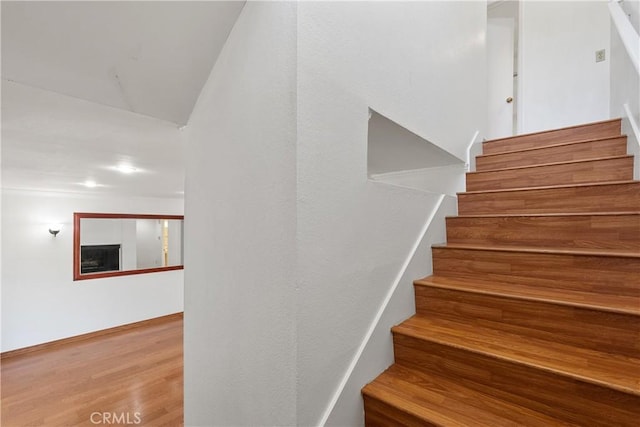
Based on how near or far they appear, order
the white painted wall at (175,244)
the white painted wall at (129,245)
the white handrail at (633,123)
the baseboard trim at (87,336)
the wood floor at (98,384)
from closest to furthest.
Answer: the white handrail at (633,123)
the wood floor at (98,384)
the baseboard trim at (87,336)
the white painted wall at (129,245)
the white painted wall at (175,244)

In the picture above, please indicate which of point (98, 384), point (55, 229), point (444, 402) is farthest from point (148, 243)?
point (444, 402)

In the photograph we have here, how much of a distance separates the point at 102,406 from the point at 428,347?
328 centimetres

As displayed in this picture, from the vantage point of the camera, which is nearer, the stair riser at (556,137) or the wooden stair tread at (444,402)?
the wooden stair tread at (444,402)

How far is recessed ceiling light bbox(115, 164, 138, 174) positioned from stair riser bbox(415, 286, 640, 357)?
2.55 metres

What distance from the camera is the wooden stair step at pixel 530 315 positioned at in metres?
0.96

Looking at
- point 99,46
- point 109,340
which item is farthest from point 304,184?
point 109,340

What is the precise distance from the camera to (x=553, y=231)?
146 centimetres

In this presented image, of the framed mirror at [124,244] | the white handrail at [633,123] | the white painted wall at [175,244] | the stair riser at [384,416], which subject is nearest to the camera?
the stair riser at [384,416]

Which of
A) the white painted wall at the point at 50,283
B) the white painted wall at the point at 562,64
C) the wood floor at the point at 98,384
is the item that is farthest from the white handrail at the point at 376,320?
the white painted wall at the point at 50,283

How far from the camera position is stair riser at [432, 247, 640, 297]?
1114mm

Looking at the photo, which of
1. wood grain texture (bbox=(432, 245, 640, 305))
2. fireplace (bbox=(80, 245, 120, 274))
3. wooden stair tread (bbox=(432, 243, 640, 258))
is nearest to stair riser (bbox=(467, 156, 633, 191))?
wooden stair tread (bbox=(432, 243, 640, 258))

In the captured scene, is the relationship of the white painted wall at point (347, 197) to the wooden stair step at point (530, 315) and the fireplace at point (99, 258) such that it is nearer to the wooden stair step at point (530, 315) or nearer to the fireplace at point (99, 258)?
the wooden stair step at point (530, 315)

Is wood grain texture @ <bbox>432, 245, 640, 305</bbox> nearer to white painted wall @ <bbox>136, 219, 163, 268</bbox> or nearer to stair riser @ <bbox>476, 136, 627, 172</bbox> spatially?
stair riser @ <bbox>476, 136, 627, 172</bbox>

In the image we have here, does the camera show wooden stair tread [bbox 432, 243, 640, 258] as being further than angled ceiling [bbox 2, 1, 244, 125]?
Yes
